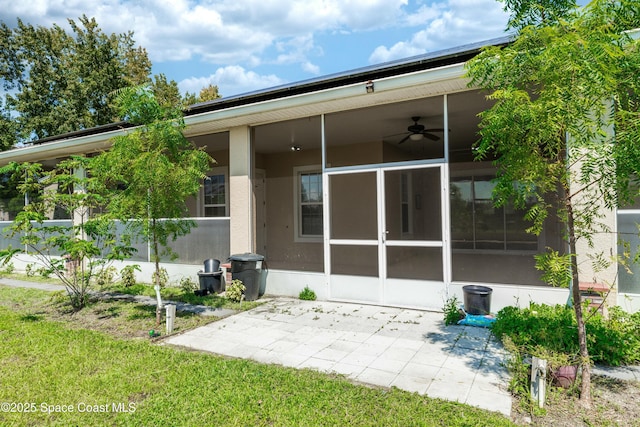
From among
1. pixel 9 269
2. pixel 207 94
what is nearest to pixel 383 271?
pixel 9 269

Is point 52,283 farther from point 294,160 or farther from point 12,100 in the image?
point 12,100

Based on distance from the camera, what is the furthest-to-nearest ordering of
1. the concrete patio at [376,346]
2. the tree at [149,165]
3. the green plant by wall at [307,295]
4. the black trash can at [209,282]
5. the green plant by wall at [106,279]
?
the green plant by wall at [106,279] → the black trash can at [209,282] → the green plant by wall at [307,295] → the tree at [149,165] → the concrete patio at [376,346]

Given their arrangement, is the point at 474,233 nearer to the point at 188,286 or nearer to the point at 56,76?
the point at 188,286

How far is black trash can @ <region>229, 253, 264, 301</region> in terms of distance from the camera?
6.35m

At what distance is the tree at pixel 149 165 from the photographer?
183 inches

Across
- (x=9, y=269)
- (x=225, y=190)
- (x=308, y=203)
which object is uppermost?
(x=225, y=190)

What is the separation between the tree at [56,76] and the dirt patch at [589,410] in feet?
78.3

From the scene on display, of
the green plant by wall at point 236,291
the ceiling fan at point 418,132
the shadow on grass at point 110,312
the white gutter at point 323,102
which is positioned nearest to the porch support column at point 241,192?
the white gutter at point 323,102

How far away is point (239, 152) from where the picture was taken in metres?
7.14

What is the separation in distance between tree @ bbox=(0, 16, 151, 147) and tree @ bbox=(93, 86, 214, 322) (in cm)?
1928

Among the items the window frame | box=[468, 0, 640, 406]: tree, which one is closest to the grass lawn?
box=[468, 0, 640, 406]: tree

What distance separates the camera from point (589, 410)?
8.79 feet

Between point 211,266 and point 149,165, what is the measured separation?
3066 millimetres

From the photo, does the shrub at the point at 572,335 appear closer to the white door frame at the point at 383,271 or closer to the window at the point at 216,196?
the white door frame at the point at 383,271
